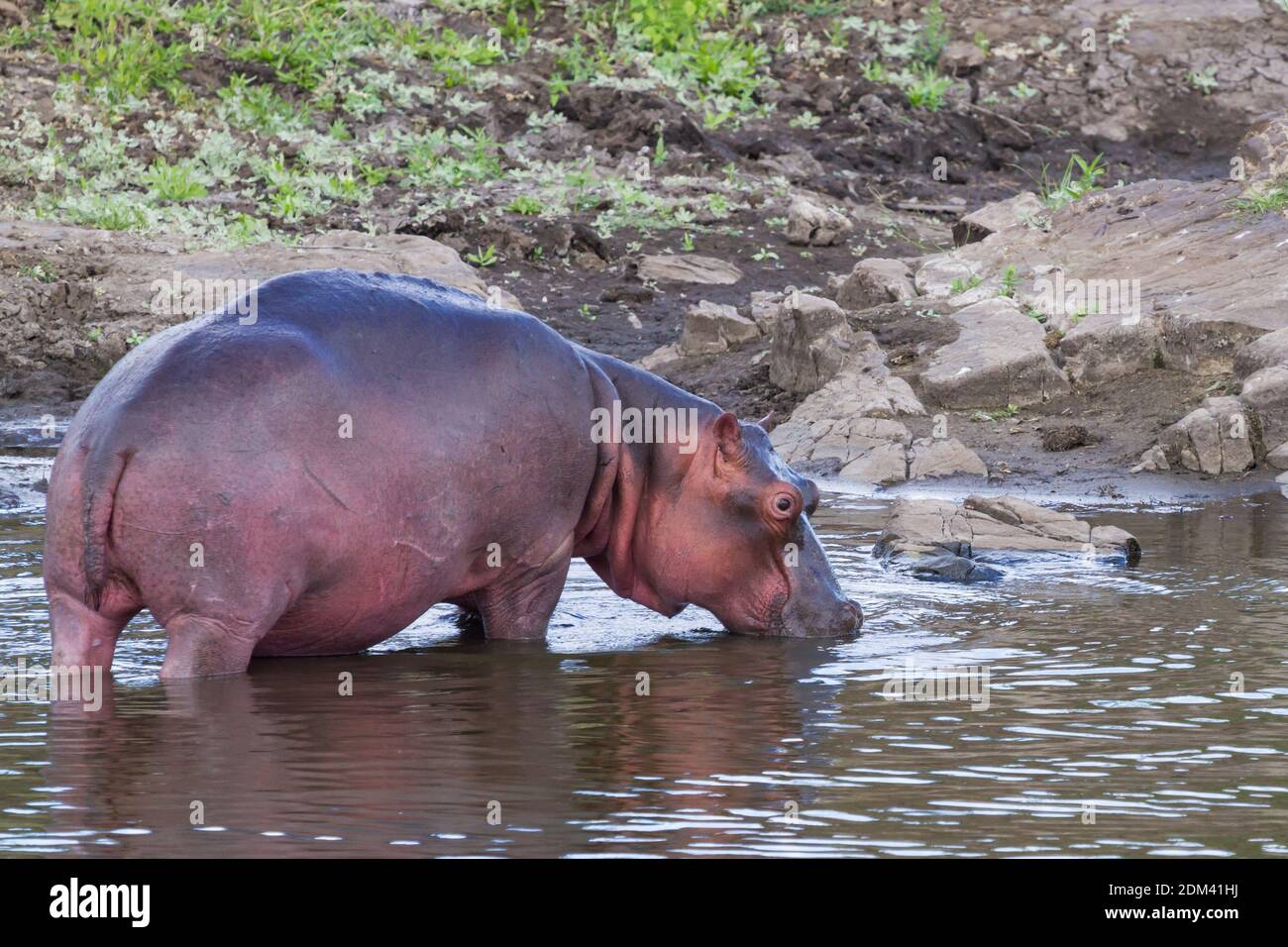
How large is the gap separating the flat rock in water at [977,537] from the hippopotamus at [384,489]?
1.56m

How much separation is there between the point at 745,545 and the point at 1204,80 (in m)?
16.7

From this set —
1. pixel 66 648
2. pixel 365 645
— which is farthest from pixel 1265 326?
pixel 66 648

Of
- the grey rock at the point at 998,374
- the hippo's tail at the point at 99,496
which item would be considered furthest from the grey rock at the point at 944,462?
the hippo's tail at the point at 99,496

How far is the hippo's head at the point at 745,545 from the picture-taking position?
699 cm

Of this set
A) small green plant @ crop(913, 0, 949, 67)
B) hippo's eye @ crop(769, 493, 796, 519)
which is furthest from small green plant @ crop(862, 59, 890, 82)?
hippo's eye @ crop(769, 493, 796, 519)

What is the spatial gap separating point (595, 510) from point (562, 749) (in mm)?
1795

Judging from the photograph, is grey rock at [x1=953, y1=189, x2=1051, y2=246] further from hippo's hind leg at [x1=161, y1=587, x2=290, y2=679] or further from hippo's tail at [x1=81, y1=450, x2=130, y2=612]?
hippo's tail at [x1=81, y1=450, x2=130, y2=612]

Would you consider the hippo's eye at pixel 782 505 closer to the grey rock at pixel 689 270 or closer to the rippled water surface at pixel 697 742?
the rippled water surface at pixel 697 742

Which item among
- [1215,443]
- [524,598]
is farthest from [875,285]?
[524,598]

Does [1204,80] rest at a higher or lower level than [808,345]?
higher

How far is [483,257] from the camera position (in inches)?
621

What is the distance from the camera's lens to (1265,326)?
39.7ft

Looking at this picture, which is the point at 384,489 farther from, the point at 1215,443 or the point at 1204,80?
the point at 1204,80

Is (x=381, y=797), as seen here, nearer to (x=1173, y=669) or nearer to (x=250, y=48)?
(x=1173, y=669)
